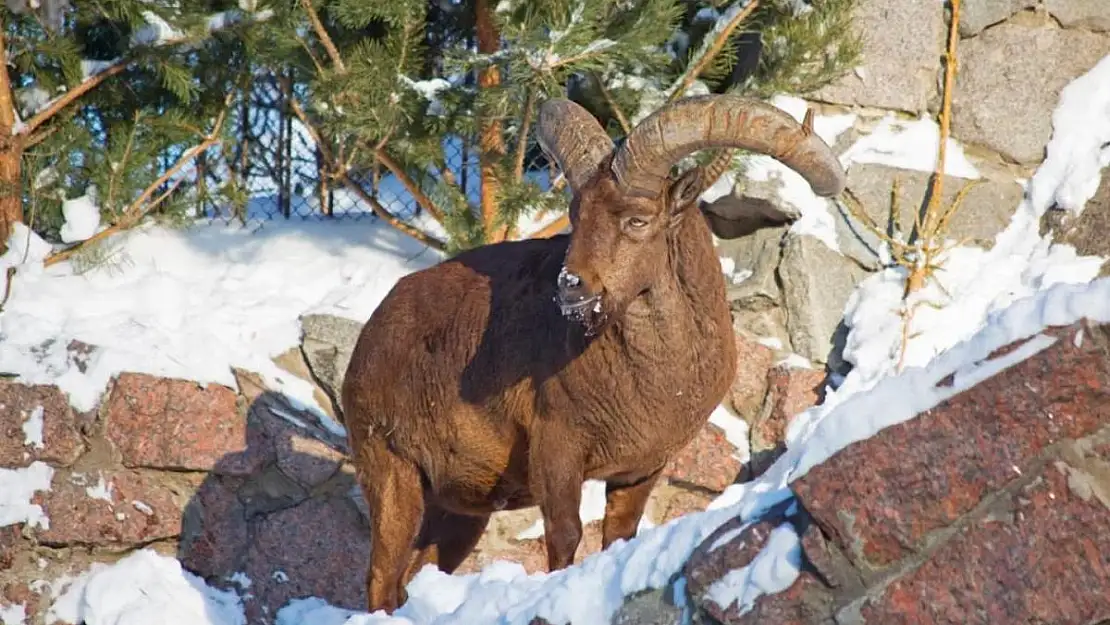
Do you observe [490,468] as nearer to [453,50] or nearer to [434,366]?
[434,366]

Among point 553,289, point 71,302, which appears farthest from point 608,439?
point 71,302

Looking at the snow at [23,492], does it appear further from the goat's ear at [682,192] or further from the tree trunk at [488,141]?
the goat's ear at [682,192]

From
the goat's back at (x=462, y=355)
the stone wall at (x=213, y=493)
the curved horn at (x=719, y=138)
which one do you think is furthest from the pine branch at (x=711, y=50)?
the curved horn at (x=719, y=138)

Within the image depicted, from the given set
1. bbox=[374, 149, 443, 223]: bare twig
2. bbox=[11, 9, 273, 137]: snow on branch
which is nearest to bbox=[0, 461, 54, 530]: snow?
bbox=[11, 9, 273, 137]: snow on branch

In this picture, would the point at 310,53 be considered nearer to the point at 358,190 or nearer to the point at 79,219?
the point at 358,190

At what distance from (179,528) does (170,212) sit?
1873 millimetres

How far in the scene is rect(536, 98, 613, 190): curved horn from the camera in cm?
582

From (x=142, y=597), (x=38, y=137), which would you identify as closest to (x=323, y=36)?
(x=38, y=137)

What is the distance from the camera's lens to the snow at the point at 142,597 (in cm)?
746

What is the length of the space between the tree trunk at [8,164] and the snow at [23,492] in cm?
128

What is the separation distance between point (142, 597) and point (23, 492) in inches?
32.0

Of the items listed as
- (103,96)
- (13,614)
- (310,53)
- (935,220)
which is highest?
(310,53)

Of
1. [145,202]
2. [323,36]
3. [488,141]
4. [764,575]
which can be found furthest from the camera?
[145,202]

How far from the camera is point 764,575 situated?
3.76 metres
